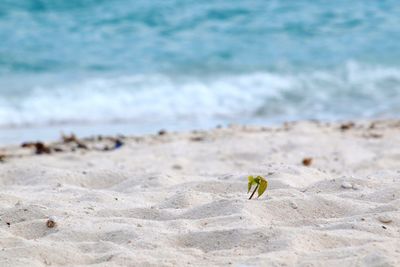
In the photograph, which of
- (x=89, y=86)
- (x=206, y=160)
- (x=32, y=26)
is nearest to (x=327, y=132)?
(x=206, y=160)

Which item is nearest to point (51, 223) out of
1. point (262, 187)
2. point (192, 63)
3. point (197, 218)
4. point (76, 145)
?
point (197, 218)

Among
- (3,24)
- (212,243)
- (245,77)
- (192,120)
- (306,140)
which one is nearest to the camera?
(212,243)

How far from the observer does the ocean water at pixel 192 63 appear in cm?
675

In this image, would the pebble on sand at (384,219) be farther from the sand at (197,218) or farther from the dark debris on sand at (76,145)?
the dark debris on sand at (76,145)

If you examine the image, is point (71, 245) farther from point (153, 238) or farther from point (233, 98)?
point (233, 98)

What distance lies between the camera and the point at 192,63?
27.7 ft

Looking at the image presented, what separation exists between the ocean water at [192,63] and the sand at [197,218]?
243 cm

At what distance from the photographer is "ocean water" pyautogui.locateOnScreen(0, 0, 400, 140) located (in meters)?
6.75

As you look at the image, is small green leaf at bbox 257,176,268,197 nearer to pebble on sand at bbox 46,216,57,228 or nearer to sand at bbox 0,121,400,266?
sand at bbox 0,121,400,266

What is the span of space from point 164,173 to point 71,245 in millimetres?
1185

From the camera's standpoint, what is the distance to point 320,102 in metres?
7.07

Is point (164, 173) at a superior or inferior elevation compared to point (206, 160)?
superior

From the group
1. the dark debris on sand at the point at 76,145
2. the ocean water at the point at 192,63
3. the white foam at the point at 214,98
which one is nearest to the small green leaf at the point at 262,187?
the dark debris on sand at the point at 76,145

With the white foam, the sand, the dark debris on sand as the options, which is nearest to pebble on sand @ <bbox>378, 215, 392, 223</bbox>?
the sand
